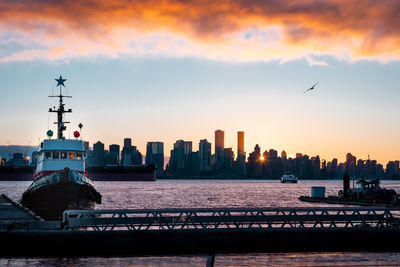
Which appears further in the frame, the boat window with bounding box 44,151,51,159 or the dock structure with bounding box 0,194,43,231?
the boat window with bounding box 44,151,51,159

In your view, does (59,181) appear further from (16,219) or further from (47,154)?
(16,219)

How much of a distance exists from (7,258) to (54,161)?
3450 centimetres

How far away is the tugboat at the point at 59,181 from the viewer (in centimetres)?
5100

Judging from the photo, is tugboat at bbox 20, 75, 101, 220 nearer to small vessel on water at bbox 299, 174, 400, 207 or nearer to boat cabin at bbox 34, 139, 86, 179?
boat cabin at bbox 34, 139, 86, 179

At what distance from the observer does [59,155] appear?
54938 millimetres

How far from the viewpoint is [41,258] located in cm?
2141

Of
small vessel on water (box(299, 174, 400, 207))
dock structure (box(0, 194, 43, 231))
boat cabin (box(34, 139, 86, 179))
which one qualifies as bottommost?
small vessel on water (box(299, 174, 400, 207))

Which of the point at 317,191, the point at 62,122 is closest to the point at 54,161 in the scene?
the point at 62,122

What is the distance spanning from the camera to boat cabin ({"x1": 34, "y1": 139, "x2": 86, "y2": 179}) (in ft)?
179

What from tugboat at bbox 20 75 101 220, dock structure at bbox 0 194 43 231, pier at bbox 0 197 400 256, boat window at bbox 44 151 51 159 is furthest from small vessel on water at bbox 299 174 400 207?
pier at bbox 0 197 400 256

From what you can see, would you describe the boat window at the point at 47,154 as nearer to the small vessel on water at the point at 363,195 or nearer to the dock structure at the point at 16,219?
the dock structure at the point at 16,219

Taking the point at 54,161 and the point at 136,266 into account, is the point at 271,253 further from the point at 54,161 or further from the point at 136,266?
the point at 54,161

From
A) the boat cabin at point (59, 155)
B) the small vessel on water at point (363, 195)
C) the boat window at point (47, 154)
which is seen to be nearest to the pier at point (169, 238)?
the boat cabin at point (59, 155)

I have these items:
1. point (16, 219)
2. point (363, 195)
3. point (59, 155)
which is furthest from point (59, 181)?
point (363, 195)
